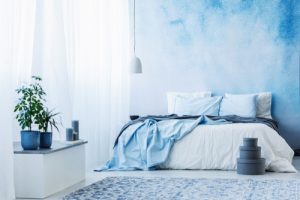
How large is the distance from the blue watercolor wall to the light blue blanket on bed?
176 centimetres

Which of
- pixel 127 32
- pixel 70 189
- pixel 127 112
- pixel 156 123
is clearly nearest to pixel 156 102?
pixel 127 112

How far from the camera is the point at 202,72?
848 cm

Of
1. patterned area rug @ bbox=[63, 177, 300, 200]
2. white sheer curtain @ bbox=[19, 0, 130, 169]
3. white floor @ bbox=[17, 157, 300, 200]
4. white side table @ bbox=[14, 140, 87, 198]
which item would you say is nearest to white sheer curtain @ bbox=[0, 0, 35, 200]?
white side table @ bbox=[14, 140, 87, 198]

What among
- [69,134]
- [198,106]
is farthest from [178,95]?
[69,134]

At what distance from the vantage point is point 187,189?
5.11 m

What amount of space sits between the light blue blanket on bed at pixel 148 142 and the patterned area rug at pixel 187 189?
0.77m

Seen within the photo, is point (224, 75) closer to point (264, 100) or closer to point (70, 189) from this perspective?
point (264, 100)

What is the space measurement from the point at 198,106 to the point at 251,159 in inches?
84.2

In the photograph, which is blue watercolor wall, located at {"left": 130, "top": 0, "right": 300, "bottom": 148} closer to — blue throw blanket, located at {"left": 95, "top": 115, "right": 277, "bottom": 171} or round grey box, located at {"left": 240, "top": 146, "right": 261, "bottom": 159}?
blue throw blanket, located at {"left": 95, "top": 115, "right": 277, "bottom": 171}

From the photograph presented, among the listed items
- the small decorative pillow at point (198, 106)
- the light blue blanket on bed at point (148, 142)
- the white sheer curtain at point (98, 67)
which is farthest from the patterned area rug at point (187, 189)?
the small decorative pillow at point (198, 106)

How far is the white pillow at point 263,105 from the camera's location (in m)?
8.01

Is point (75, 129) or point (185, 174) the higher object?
A: point (75, 129)

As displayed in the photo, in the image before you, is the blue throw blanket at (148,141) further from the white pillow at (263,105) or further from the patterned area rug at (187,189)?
the white pillow at (263,105)

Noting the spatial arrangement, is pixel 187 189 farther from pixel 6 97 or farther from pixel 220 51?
pixel 220 51
